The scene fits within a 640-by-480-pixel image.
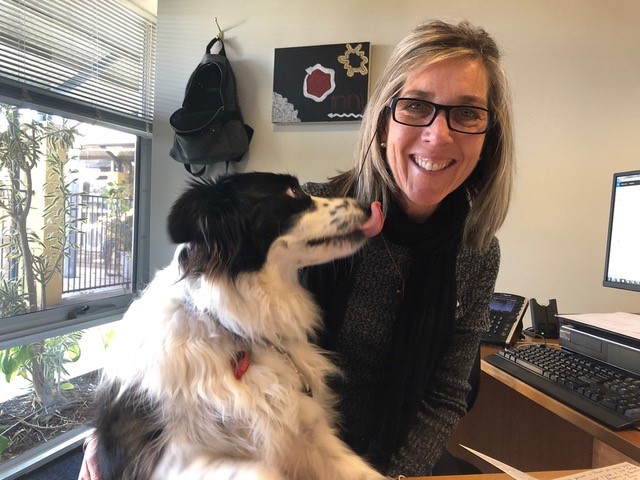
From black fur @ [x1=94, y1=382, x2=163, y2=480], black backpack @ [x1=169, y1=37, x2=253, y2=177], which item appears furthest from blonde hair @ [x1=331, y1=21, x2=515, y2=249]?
black backpack @ [x1=169, y1=37, x2=253, y2=177]

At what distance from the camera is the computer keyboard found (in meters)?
1.09

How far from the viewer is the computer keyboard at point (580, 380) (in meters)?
1.09

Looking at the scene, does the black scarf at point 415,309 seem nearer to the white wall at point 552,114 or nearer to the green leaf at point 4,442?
the white wall at point 552,114

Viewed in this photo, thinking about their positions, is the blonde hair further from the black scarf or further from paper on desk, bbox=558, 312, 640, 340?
paper on desk, bbox=558, 312, 640, 340

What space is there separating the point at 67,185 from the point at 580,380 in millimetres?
2936

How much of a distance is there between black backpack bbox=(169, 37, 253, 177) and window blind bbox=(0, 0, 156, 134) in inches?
19.5

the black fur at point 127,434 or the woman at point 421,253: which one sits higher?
the woman at point 421,253

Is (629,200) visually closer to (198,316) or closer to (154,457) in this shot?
(198,316)

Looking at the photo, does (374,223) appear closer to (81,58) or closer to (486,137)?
(486,137)

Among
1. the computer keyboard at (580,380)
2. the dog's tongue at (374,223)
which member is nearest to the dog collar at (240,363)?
the dog's tongue at (374,223)

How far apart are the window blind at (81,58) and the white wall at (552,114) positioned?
3.78ft

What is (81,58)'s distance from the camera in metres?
2.90

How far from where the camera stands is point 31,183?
269cm

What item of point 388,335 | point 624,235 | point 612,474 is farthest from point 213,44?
point 612,474
